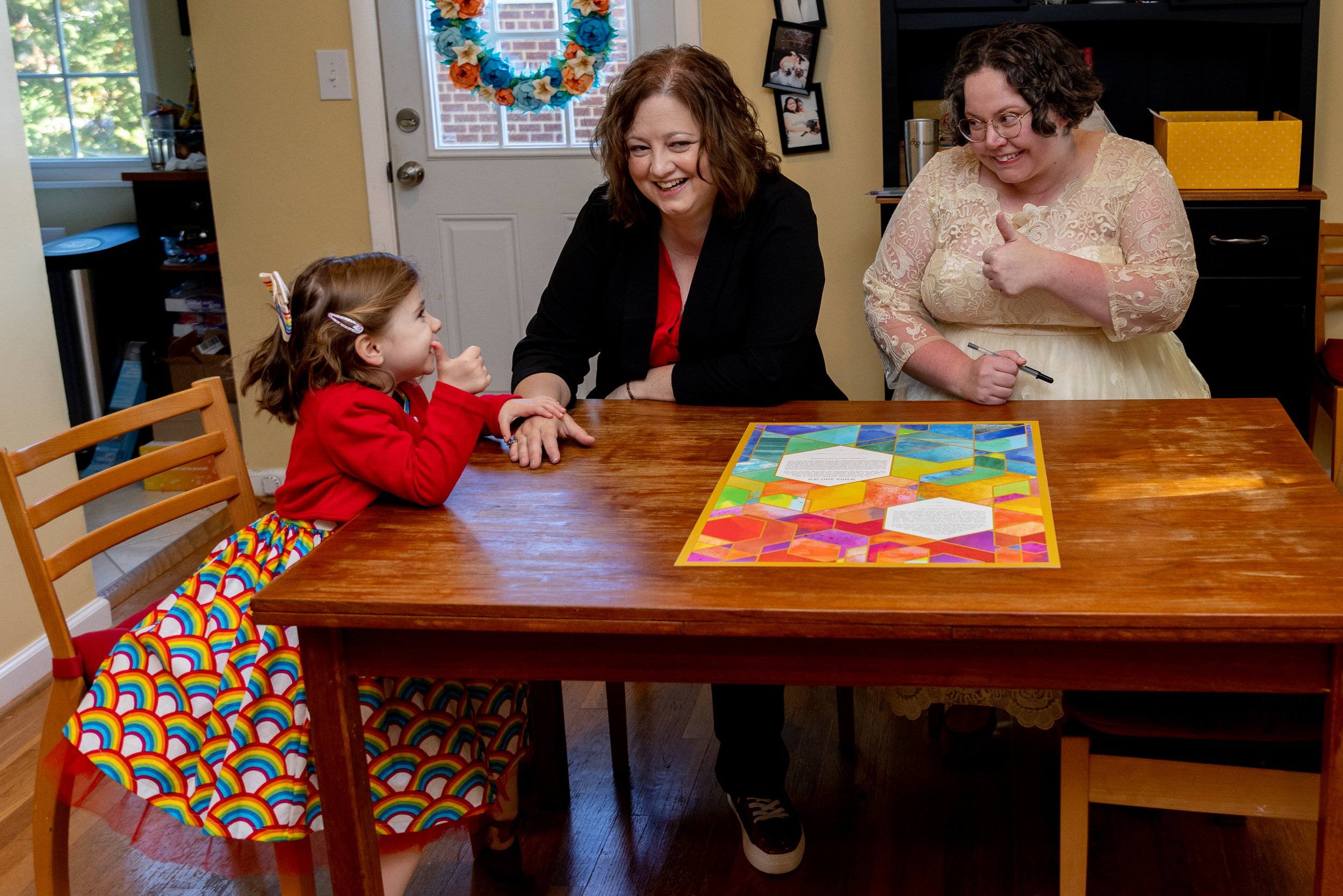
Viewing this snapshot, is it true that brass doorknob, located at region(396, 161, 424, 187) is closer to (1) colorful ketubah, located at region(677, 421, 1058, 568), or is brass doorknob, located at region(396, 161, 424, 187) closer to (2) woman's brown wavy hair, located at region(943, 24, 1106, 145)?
(2) woman's brown wavy hair, located at region(943, 24, 1106, 145)

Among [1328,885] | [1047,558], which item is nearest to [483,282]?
[1047,558]

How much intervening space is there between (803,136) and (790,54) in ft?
0.75

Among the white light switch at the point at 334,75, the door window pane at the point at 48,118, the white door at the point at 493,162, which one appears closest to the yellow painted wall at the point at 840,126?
the white door at the point at 493,162

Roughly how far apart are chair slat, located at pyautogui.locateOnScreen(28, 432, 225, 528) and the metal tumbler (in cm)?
197

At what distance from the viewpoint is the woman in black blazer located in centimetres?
187

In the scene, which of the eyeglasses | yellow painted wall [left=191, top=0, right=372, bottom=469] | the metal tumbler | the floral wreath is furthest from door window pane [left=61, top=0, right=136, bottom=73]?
the eyeglasses

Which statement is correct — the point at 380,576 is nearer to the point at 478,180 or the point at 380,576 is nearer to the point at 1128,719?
the point at 1128,719

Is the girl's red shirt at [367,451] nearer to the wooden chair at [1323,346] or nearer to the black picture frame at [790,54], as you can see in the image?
the black picture frame at [790,54]

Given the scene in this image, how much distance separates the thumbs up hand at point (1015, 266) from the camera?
1868mm

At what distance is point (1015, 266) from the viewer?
1868mm

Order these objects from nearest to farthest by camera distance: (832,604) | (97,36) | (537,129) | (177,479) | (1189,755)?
(832,604) < (1189,755) < (537,129) < (177,479) < (97,36)

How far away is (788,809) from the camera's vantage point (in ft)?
6.08

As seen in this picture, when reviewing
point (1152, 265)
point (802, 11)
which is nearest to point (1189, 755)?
point (1152, 265)

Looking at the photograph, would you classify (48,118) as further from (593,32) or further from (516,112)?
(593,32)
